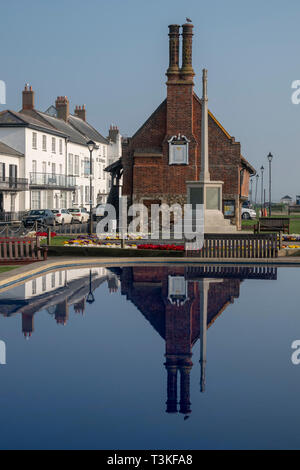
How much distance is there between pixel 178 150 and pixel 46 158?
90.6 feet

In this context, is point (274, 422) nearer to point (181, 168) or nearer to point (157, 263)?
point (157, 263)

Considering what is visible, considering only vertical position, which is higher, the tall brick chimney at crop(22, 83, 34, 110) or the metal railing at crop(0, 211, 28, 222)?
the tall brick chimney at crop(22, 83, 34, 110)

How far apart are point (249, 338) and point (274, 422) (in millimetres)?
4629

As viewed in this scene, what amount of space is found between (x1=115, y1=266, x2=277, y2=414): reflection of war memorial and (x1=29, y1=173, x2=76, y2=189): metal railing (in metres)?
42.6

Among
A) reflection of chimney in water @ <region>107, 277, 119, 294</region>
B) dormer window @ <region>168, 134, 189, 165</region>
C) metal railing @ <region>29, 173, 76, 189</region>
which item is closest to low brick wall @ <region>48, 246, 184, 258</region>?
reflection of chimney in water @ <region>107, 277, 119, 294</region>

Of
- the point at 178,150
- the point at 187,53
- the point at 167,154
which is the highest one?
the point at 187,53

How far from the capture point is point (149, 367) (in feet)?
32.7

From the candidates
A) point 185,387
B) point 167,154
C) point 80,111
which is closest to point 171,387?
point 185,387

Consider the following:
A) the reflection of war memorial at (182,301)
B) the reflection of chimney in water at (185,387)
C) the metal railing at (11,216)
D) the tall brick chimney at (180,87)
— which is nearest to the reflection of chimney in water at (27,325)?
the reflection of war memorial at (182,301)

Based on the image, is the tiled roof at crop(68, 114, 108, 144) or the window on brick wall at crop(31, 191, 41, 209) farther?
the tiled roof at crop(68, 114, 108, 144)

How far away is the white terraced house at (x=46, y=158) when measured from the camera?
60000 millimetres

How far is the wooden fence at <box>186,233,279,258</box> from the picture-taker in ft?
81.1

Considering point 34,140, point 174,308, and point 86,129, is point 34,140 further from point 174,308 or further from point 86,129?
point 174,308

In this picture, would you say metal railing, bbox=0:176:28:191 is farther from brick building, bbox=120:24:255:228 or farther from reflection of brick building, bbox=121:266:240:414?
reflection of brick building, bbox=121:266:240:414
